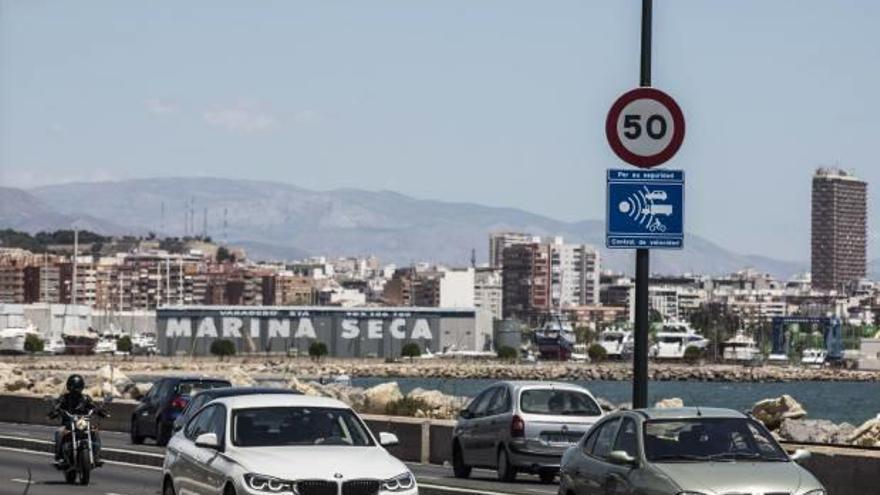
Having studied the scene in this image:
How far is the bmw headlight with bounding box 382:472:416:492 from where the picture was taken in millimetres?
18125

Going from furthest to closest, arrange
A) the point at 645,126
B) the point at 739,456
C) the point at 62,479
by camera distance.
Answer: the point at 62,479
the point at 645,126
the point at 739,456

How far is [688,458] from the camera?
18.4 metres

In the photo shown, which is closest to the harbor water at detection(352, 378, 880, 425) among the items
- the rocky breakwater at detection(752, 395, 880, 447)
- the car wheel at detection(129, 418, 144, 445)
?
the rocky breakwater at detection(752, 395, 880, 447)

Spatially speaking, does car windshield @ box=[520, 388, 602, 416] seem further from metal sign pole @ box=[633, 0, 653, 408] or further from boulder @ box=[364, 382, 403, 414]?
boulder @ box=[364, 382, 403, 414]

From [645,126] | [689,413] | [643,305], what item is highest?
[645,126]

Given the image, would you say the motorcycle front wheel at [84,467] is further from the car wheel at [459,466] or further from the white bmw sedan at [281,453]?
the white bmw sedan at [281,453]

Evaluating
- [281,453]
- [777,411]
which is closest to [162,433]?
[777,411]

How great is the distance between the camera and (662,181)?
21109 mm

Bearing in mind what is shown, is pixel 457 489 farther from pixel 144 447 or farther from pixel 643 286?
pixel 144 447

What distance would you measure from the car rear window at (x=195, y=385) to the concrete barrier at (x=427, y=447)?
3.71 m

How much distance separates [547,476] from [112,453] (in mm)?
8282

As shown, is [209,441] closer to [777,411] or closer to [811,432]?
[811,432]

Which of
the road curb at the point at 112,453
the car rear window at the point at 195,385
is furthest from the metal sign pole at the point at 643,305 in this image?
the car rear window at the point at 195,385

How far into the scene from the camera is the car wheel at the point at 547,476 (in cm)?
3119
